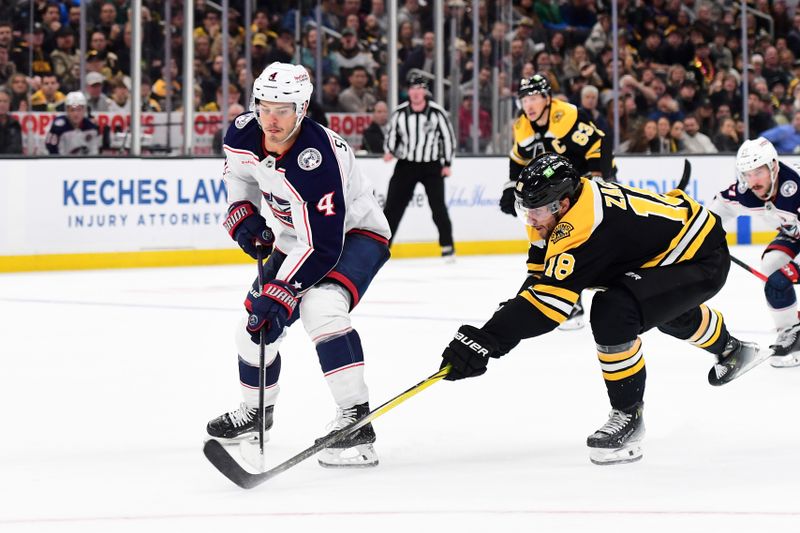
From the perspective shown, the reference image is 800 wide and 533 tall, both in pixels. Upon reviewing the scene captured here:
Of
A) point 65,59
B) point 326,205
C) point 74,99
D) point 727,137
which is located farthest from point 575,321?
point 727,137

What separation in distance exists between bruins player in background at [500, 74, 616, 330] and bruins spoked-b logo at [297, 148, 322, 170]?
8.92 ft

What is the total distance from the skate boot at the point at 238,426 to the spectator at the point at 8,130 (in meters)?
5.89

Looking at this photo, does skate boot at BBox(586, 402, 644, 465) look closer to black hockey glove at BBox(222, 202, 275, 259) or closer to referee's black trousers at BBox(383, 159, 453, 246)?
black hockey glove at BBox(222, 202, 275, 259)

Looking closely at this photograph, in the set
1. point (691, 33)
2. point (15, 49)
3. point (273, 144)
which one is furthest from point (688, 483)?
point (691, 33)

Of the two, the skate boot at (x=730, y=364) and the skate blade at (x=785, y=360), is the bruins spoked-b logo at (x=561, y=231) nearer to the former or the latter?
the skate boot at (x=730, y=364)

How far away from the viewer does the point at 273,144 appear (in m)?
3.30

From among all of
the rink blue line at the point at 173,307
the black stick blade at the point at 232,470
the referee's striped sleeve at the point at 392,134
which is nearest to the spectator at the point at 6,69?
the rink blue line at the point at 173,307

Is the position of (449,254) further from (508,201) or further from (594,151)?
(508,201)

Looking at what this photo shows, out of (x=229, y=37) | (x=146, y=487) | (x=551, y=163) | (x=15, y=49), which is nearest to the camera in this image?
(x=146, y=487)

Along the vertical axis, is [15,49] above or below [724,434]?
above

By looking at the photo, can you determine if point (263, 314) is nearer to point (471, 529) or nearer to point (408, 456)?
point (408, 456)

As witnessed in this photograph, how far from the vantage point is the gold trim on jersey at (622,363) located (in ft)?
11.2

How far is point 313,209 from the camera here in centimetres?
328

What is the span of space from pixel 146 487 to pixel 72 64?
22.1 ft
